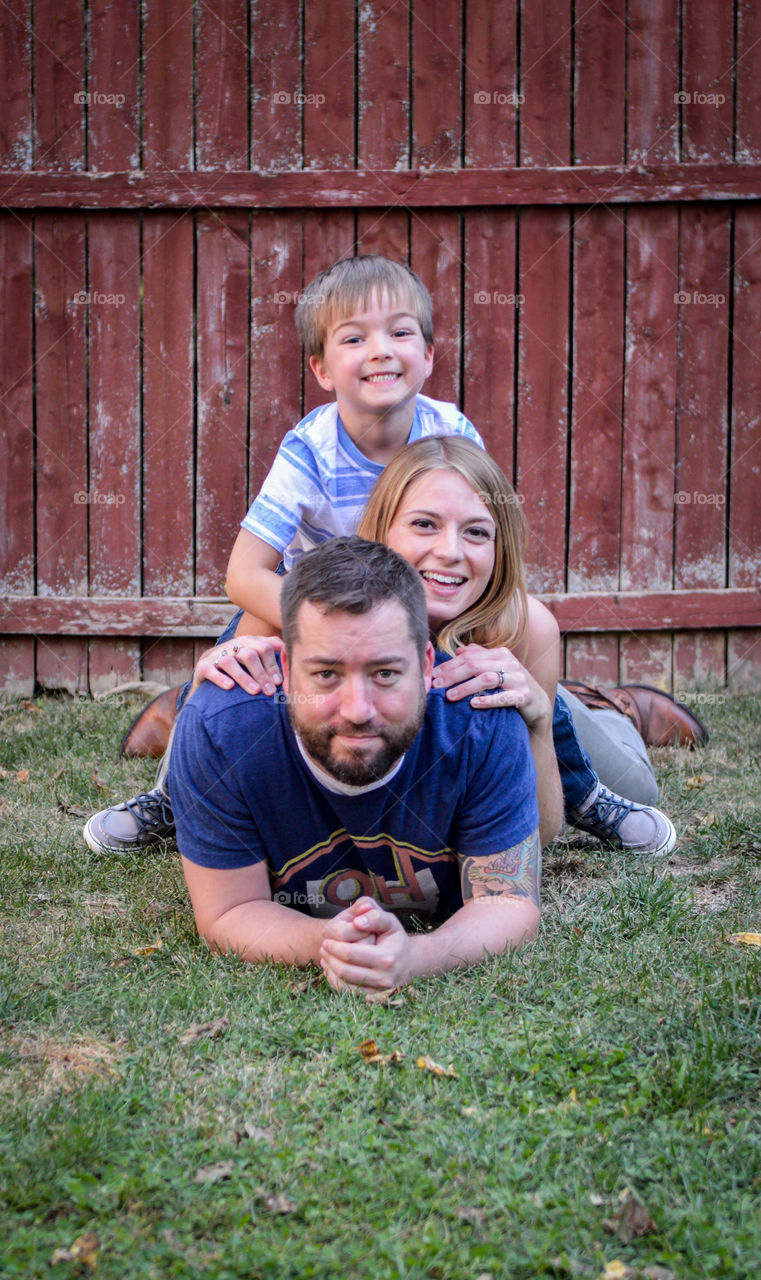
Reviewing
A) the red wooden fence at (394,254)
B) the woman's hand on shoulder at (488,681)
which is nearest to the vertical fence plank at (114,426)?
the red wooden fence at (394,254)

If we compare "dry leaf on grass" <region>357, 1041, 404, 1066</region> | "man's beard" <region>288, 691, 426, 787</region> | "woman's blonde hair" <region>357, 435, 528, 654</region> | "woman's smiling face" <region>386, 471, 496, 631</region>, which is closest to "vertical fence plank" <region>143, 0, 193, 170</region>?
"woman's blonde hair" <region>357, 435, 528, 654</region>

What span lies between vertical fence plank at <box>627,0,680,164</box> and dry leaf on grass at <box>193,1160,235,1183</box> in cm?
491

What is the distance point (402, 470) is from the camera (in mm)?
2803

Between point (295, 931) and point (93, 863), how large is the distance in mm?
1117

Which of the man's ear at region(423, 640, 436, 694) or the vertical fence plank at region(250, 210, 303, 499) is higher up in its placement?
the vertical fence plank at region(250, 210, 303, 499)

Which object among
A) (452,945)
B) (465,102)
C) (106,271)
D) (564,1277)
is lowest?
(564,1277)

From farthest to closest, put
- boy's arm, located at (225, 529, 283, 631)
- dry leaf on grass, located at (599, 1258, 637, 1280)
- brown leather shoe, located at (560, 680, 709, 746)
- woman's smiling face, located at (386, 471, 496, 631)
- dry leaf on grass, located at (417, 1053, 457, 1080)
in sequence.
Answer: brown leather shoe, located at (560, 680, 709, 746), boy's arm, located at (225, 529, 283, 631), woman's smiling face, located at (386, 471, 496, 631), dry leaf on grass, located at (417, 1053, 457, 1080), dry leaf on grass, located at (599, 1258, 637, 1280)

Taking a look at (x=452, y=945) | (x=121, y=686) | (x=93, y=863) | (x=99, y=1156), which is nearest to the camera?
(x=99, y=1156)

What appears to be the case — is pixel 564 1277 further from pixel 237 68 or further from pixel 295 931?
pixel 237 68

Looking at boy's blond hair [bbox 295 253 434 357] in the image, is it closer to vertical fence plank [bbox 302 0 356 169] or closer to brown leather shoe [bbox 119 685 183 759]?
brown leather shoe [bbox 119 685 183 759]

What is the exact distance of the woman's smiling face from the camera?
2.70 metres

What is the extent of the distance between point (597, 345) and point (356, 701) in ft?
12.3

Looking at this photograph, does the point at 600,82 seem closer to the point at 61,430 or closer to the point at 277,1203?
the point at 61,430

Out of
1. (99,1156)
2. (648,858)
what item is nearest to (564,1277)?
(99,1156)
